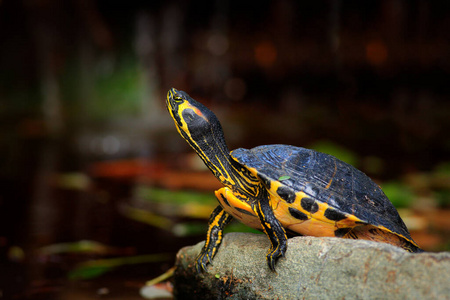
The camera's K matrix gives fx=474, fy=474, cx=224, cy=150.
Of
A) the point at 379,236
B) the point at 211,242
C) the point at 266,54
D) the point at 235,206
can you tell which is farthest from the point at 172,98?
the point at 266,54

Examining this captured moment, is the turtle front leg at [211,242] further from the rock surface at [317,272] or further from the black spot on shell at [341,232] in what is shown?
the black spot on shell at [341,232]

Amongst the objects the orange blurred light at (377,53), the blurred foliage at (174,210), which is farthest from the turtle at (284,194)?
the orange blurred light at (377,53)

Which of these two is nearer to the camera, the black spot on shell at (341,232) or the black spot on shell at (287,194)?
the black spot on shell at (287,194)

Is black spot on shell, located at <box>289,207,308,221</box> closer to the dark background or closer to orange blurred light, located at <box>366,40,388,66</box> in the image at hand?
the dark background

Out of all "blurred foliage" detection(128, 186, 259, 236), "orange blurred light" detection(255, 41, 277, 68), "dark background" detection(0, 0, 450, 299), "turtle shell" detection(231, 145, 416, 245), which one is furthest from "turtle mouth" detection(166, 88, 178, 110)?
"orange blurred light" detection(255, 41, 277, 68)

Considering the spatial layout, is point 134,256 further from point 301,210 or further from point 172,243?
point 301,210

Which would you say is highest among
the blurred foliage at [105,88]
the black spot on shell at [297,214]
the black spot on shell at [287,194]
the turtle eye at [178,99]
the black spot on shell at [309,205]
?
the turtle eye at [178,99]
